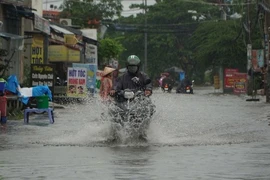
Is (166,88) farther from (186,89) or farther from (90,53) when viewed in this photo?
(90,53)

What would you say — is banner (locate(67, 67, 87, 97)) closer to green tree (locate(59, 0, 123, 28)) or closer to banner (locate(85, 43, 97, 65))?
banner (locate(85, 43, 97, 65))

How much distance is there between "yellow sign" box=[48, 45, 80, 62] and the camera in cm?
4503

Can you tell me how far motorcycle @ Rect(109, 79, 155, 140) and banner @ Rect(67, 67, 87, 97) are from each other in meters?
19.9

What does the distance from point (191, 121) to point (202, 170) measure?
12753 millimetres

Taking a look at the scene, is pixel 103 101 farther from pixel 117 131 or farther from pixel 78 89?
pixel 78 89

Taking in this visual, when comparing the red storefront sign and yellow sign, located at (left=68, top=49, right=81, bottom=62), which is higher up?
yellow sign, located at (left=68, top=49, right=81, bottom=62)

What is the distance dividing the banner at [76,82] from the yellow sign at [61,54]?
7.64 m

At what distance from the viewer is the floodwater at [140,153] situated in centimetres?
1100

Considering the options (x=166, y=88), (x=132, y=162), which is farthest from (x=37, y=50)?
(x=132, y=162)

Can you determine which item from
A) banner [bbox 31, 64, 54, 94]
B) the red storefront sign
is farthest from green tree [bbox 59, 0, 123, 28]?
banner [bbox 31, 64, 54, 94]

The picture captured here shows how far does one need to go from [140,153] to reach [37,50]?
2863 centimetres

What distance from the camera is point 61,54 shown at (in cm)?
4516

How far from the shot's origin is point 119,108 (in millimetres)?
16219

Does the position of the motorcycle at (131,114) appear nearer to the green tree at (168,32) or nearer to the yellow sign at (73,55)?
→ the yellow sign at (73,55)
